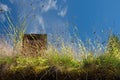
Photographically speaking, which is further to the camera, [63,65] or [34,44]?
[34,44]

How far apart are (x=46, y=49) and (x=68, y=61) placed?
93cm

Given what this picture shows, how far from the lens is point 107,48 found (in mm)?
6504

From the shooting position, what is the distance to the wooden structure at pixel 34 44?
6890 mm

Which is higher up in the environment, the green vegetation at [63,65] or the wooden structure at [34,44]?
the wooden structure at [34,44]

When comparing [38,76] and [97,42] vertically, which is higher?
[97,42]

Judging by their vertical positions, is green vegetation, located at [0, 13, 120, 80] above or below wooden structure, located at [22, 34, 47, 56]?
below

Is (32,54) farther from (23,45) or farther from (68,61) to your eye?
(68,61)

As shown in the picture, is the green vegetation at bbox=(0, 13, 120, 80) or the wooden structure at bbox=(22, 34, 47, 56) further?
the wooden structure at bbox=(22, 34, 47, 56)

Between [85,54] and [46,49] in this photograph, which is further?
[46,49]

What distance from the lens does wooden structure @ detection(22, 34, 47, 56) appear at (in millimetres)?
6890

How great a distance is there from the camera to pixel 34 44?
7.22 metres

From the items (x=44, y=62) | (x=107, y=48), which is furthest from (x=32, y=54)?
(x=107, y=48)

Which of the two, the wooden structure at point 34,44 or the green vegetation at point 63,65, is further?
the wooden structure at point 34,44

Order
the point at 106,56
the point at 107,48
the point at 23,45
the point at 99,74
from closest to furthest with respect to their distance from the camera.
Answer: the point at 99,74 → the point at 106,56 → the point at 107,48 → the point at 23,45
